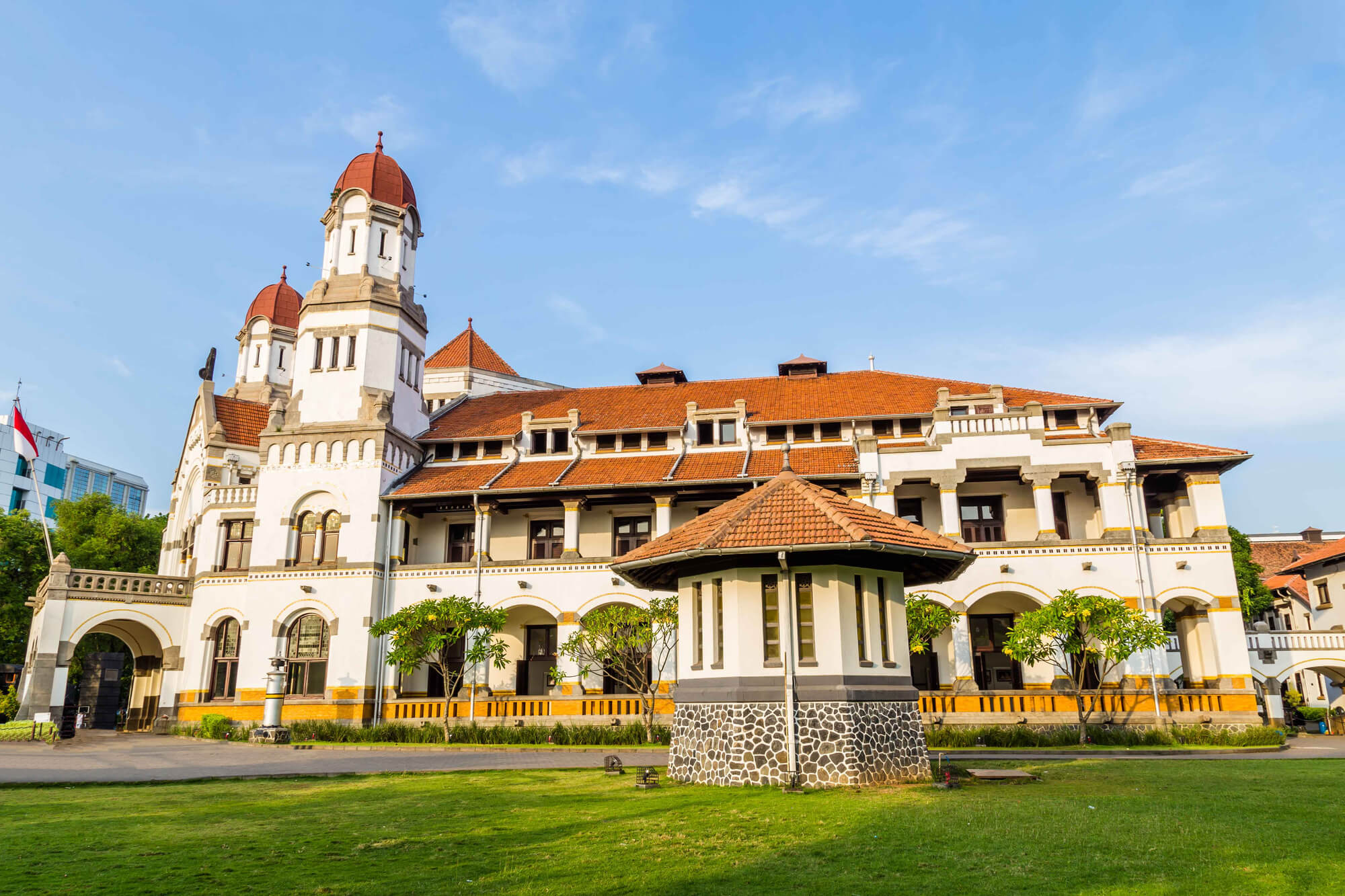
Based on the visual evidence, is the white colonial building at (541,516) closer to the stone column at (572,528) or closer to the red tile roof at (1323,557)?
the stone column at (572,528)

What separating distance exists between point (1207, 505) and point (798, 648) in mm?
20593

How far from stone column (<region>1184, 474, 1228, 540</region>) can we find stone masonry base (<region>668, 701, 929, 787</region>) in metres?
18.6

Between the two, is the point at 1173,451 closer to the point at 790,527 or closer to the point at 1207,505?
the point at 1207,505

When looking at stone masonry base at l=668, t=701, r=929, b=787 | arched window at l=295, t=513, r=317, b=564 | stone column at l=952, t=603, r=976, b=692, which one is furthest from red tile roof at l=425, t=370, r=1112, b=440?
stone masonry base at l=668, t=701, r=929, b=787

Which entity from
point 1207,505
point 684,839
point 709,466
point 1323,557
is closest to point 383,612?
point 709,466

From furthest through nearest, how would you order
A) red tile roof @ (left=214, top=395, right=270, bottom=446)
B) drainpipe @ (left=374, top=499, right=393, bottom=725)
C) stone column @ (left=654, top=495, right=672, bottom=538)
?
red tile roof @ (left=214, top=395, right=270, bottom=446) < stone column @ (left=654, top=495, right=672, bottom=538) < drainpipe @ (left=374, top=499, right=393, bottom=725)

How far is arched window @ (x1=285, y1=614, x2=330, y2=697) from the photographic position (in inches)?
1234

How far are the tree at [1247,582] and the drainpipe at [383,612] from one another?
36403mm

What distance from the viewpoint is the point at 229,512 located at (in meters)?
34.4

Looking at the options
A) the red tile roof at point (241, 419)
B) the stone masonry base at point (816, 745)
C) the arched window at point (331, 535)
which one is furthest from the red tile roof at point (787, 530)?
the red tile roof at point (241, 419)

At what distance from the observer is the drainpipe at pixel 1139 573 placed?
26.3m

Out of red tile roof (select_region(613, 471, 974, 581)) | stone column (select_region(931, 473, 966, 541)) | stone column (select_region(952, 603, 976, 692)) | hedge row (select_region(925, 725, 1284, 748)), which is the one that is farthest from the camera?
stone column (select_region(931, 473, 966, 541))

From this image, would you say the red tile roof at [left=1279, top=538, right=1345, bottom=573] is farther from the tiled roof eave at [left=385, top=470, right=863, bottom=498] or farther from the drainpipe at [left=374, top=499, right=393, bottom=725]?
the drainpipe at [left=374, top=499, right=393, bottom=725]

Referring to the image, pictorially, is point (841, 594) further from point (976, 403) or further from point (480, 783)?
point (976, 403)
